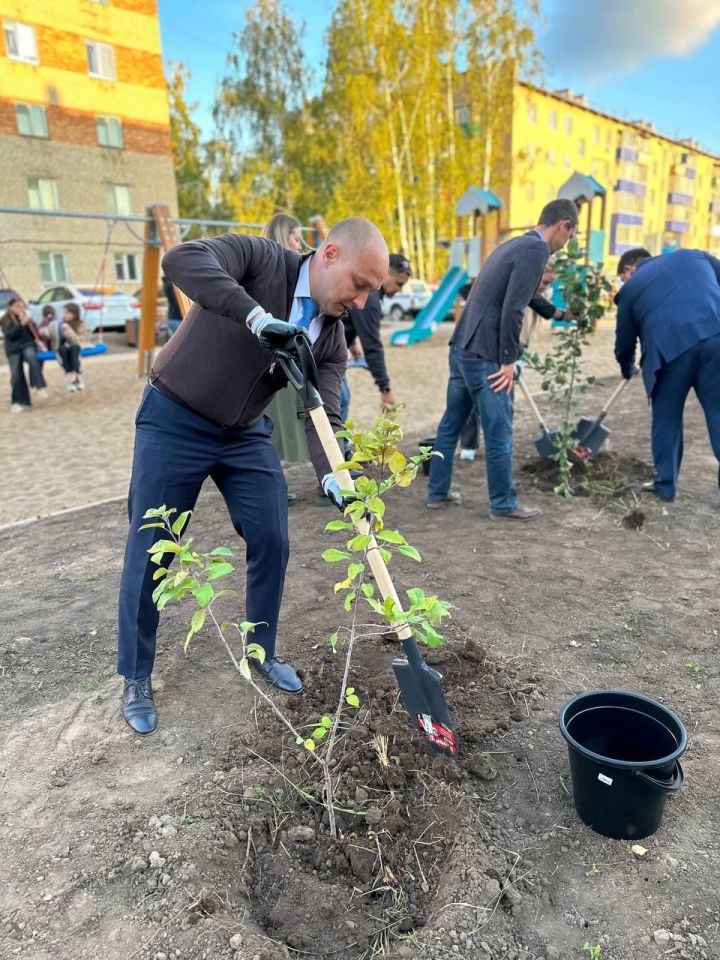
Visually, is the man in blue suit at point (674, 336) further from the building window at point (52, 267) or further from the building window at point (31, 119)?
the building window at point (31, 119)

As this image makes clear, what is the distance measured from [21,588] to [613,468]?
13.1ft

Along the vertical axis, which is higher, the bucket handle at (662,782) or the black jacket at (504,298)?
the black jacket at (504,298)

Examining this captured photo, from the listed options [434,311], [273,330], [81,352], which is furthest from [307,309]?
[434,311]

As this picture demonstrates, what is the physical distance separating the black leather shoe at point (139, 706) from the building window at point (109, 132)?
26.4 meters

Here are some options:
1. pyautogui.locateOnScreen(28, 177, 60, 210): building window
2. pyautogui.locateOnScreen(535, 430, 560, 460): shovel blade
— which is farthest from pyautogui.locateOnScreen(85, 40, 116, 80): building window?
pyautogui.locateOnScreen(535, 430, 560, 460): shovel blade

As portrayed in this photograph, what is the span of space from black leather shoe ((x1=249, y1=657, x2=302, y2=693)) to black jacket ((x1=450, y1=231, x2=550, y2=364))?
228 centimetres

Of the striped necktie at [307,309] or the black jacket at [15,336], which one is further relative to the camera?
the black jacket at [15,336]

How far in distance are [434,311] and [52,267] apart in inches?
545

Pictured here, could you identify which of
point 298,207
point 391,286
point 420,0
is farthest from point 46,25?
point 391,286

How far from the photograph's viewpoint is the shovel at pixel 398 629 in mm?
2006

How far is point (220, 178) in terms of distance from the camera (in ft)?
89.8

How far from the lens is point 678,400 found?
4449 mm

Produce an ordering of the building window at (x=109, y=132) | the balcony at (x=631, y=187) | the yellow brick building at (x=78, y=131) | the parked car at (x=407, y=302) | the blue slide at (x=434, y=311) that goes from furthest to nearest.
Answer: the balcony at (x=631, y=187), the building window at (x=109, y=132), the parked car at (x=407, y=302), the yellow brick building at (x=78, y=131), the blue slide at (x=434, y=311)

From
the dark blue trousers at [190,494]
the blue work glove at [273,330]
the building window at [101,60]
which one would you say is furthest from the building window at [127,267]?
the blue work glove at [273,330]
